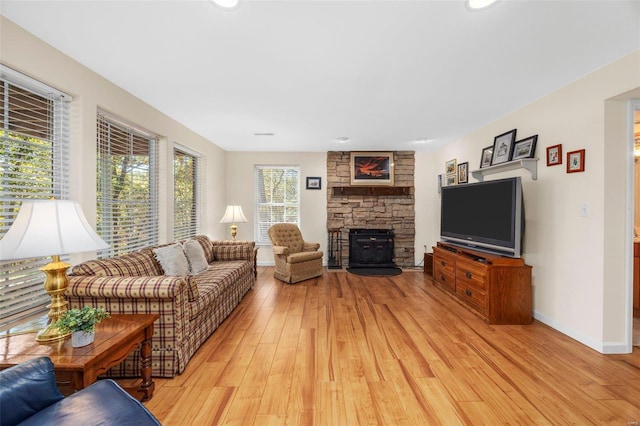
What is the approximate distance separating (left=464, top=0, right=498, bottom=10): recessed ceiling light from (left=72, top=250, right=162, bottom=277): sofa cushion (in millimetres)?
3075

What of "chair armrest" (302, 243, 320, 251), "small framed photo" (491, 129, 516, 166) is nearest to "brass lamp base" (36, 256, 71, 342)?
"chair armrest" (302, 243, 320, 251)

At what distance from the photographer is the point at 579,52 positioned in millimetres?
2023

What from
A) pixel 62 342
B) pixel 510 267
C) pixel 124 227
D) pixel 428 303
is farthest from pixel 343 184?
pixel 62 342

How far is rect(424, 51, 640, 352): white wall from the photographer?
2.26m

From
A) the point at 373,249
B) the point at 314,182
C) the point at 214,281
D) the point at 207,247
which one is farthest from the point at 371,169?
the point at 214,281

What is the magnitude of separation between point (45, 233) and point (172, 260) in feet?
5.05

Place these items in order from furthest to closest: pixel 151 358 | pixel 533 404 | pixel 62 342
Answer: pixel 151 358, pixel 533 404, pixel 62 342

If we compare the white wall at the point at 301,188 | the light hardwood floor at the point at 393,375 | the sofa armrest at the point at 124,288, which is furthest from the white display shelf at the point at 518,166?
the sofa armrest at the point at 124,288

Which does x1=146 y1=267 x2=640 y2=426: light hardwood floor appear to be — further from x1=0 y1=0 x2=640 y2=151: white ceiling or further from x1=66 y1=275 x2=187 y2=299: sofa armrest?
x1=0 y1=0 x2=640 y2=151: white ceiling

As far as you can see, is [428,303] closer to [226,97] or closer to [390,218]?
[390,218]

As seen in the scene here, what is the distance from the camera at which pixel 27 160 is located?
1915mm

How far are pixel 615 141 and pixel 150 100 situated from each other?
449 cm

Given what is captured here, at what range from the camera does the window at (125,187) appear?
2.57 m

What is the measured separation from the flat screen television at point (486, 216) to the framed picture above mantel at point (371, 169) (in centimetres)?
154
